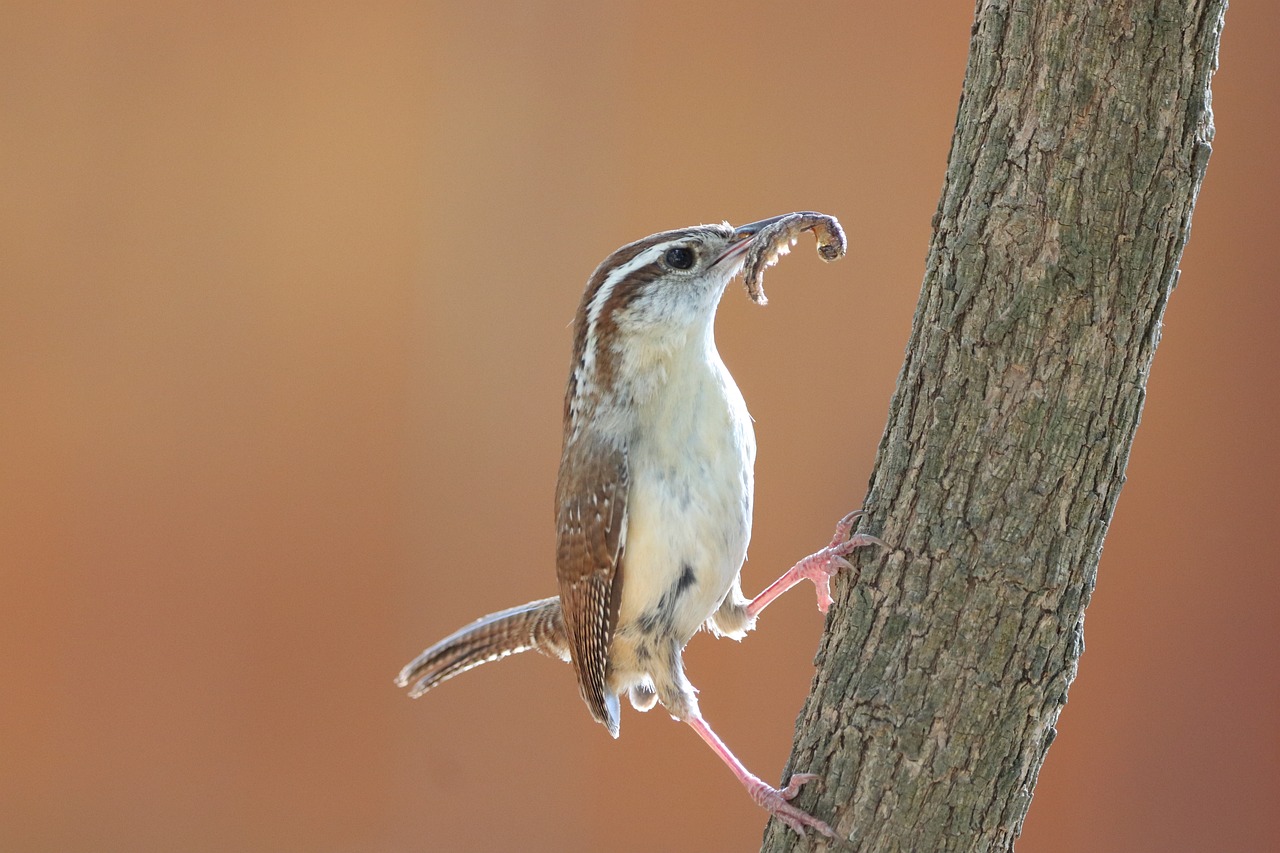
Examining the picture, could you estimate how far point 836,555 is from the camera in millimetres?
2881

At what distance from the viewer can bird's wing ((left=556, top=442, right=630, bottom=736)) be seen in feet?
11.2

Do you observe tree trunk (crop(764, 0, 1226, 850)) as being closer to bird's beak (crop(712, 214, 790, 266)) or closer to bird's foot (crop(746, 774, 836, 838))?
bird's foot (crop(746, 774, 836, 838))

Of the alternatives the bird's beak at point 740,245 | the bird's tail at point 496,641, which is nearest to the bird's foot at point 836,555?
the bird's beak at point 740,245

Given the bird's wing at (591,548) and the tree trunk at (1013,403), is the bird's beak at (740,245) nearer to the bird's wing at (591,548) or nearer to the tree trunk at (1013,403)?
the bird's wing at (591,548)

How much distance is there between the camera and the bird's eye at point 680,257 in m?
3.46

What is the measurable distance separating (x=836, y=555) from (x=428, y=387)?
4408mm

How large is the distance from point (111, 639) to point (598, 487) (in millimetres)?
4435

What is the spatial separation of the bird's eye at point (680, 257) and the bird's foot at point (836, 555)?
84 cm

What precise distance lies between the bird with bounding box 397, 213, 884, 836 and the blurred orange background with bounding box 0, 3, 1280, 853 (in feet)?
10.5

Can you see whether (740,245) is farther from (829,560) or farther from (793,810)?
(793,810)

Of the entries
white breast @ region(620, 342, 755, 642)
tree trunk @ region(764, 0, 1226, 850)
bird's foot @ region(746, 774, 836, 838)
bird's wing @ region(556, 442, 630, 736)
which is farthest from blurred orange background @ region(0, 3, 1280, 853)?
tree trunk @ region(764, 0, 1226, 850)

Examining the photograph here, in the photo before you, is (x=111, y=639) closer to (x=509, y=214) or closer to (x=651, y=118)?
(x=509, y=214)

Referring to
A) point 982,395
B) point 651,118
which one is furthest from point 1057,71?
point 651,118

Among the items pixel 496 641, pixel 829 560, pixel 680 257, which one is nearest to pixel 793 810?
pixel 829 560
